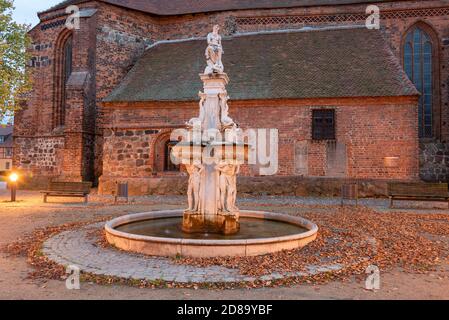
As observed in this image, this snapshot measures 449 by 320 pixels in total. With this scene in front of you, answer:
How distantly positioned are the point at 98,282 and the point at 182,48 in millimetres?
20554

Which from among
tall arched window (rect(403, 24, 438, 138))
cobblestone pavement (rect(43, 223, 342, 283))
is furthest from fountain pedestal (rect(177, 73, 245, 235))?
tall arched window (rect(403, 24, 438, 138))

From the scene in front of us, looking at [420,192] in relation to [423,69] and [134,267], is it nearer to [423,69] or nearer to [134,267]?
[423,69]

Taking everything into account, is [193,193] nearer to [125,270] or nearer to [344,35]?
[125,270]

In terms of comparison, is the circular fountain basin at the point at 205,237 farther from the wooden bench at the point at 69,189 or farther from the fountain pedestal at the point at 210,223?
the wooden bench at the point at 69,189

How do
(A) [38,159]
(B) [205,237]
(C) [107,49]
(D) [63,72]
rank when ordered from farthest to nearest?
(D) [63,72]
(A) [38,159]
(C) [107,49]
(B) [205,237]

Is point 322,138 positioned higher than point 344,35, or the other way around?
point 344,35

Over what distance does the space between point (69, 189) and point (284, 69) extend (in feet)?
41.6

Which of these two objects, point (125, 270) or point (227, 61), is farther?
point (227, 61)

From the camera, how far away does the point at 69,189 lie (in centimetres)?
1505

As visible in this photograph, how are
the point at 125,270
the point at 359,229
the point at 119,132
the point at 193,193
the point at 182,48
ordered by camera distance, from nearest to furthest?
the point at 125,270 → the point at 193,193 → the point at 359,229 → the point at 119,132 → the point at 182,48

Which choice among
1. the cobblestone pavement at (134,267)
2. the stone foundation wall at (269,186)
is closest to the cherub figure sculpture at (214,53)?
the cobblestone pavement at (134,267)

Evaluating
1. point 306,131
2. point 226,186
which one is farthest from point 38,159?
point 226,186

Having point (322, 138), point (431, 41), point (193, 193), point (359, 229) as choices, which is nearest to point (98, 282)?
point (193, 193)

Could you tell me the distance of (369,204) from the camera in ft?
49.0
